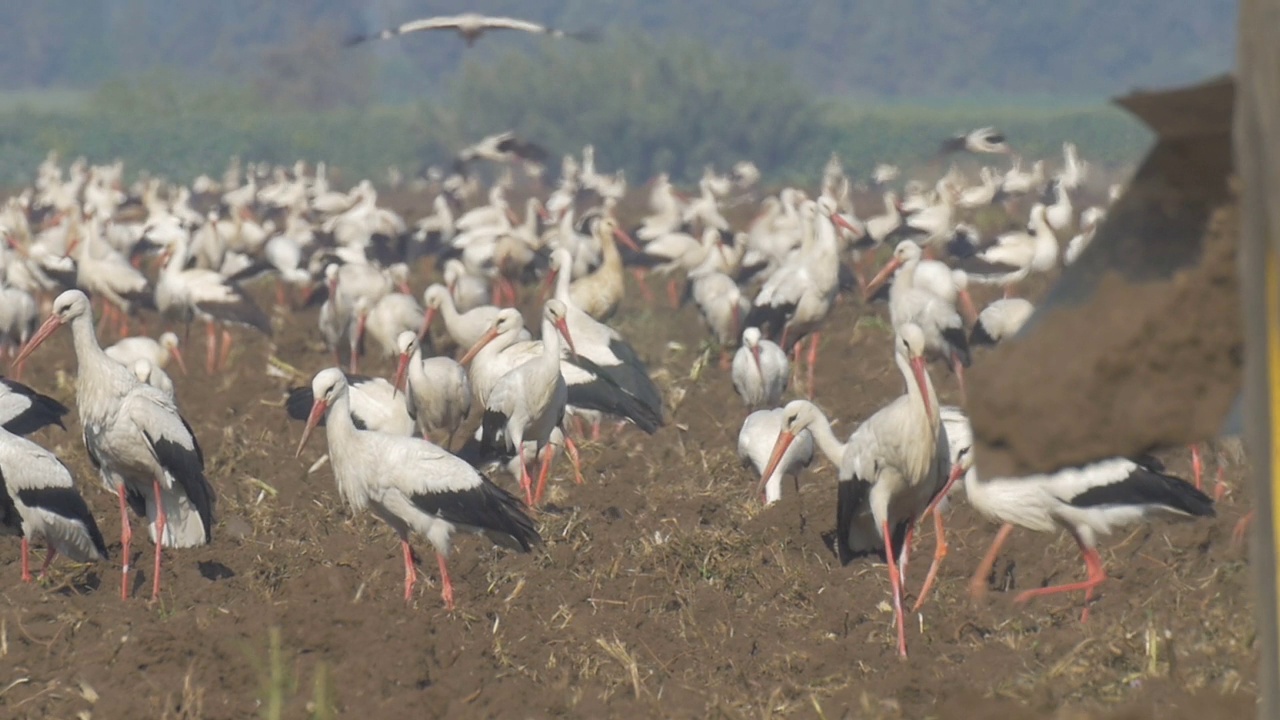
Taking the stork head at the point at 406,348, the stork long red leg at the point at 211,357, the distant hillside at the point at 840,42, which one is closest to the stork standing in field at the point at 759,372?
the stork head at the point at 406,348

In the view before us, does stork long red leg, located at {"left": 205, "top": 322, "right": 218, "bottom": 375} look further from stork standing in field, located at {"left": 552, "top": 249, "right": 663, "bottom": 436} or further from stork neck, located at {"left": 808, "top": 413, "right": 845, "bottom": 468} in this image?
stork neck, located at {"left": 808, "top": 413, "right": 845, "bottom": 468}

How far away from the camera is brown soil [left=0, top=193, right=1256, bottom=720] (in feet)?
19.9

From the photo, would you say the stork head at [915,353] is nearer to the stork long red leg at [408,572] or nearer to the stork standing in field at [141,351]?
the stork long red leg at [408,572]

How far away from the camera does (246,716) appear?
19.7 ft

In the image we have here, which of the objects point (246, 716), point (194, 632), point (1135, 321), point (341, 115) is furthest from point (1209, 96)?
point (341, 115)

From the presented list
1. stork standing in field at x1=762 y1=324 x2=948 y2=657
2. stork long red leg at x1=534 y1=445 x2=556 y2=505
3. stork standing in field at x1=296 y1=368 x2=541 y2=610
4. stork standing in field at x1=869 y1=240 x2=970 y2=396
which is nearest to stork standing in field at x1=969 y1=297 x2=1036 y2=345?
stork standing in field at x1=869 y1=240 x2=970 y2=396

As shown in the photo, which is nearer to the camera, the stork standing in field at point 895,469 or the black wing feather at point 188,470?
the stork standing in field at point 895,469

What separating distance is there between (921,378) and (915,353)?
0.85 feet

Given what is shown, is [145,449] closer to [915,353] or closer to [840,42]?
[915,353]

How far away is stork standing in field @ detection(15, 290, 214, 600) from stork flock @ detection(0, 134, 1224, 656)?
0.5 inches

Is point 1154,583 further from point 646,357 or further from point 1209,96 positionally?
point 646,357

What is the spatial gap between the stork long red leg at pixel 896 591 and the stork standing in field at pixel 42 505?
337 cm

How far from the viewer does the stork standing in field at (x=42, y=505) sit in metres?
8.20

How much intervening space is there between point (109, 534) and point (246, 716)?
349 cm
